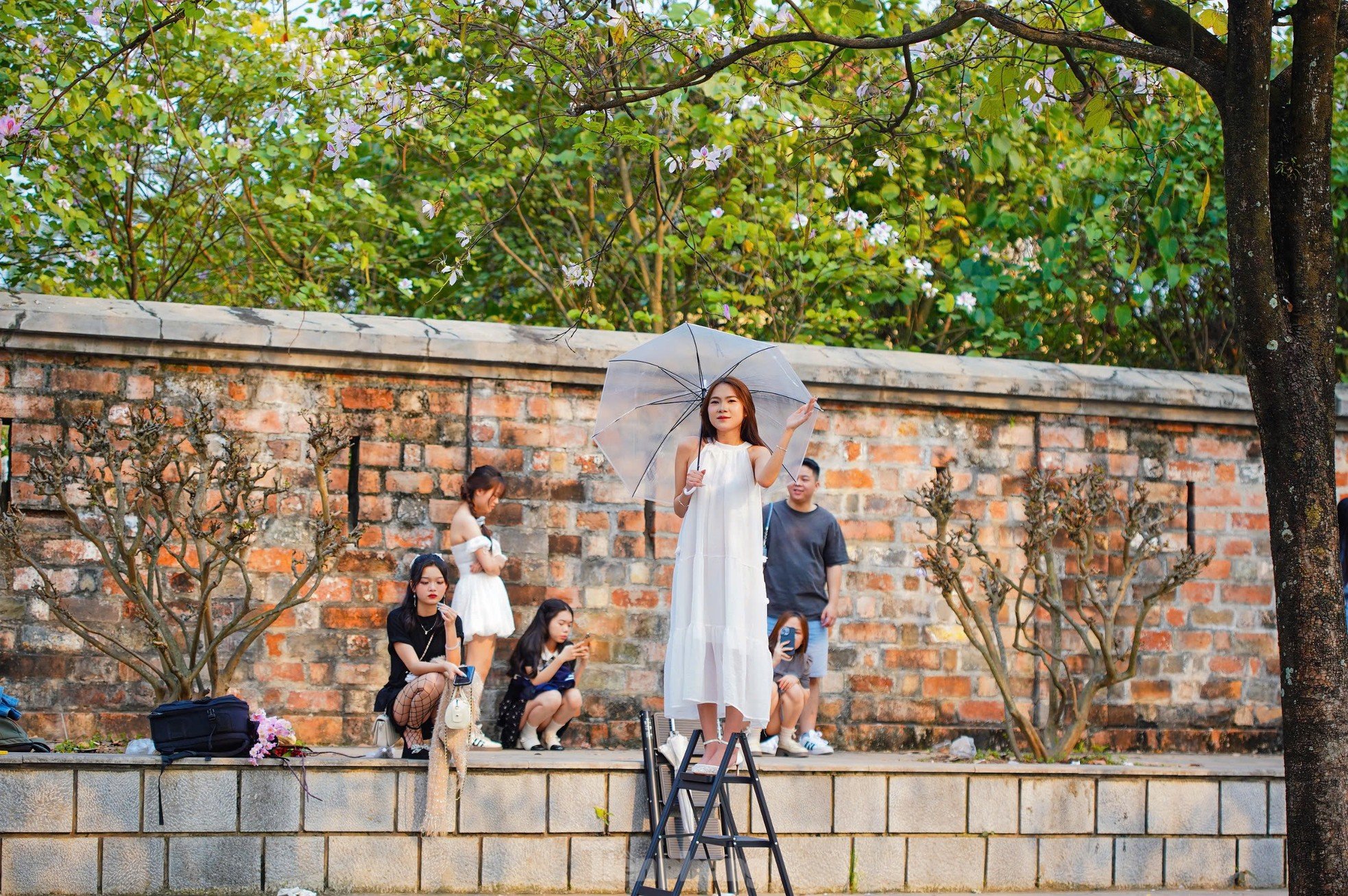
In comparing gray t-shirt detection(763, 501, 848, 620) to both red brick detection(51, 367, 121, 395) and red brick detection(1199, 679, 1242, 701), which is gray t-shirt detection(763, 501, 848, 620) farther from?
red brick detection(51, 367, 121, 395)

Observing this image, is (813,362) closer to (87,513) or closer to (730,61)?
(730,61)

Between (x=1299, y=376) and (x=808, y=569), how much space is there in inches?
139

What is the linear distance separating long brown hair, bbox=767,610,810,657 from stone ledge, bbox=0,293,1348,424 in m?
1.45

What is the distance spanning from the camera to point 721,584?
5.59m

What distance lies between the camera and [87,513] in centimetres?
760

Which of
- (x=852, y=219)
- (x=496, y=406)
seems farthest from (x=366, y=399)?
(x=852, y=219)

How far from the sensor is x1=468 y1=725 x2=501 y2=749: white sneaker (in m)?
7.56

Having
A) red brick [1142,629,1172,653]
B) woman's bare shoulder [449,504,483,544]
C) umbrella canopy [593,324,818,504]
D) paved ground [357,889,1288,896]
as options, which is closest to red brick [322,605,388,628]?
woman's bare shoulder [449,504,483,544]

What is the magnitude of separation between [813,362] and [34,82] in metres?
4.83

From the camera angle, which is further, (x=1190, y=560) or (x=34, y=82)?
(x=34, y=82)

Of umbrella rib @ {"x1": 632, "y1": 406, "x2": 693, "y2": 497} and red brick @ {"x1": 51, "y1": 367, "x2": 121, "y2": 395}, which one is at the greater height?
red brick @ {"x1": 51, "y1": 367, "x2": 121, "y2": 395}

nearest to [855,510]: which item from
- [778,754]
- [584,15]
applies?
[778,754]

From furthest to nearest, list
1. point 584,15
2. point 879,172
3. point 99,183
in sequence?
point 879,172
point 99,183
point 584,15

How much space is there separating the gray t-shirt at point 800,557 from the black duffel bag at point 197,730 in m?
3.09
